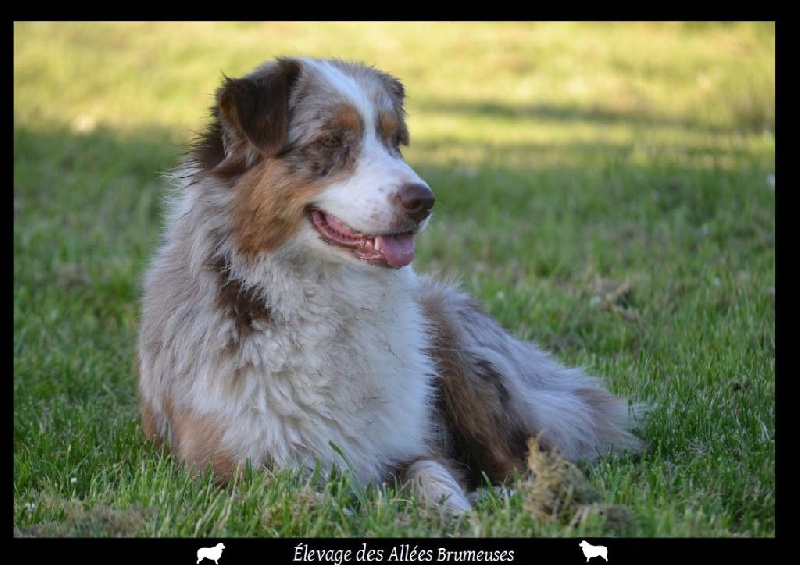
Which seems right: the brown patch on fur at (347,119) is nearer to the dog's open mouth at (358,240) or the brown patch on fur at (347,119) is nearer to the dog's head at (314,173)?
the dog's head at (314,173)

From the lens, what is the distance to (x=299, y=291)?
427cm

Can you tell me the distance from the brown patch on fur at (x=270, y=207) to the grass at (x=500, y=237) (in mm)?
953

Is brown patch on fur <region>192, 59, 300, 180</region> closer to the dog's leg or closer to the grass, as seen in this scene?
the grass

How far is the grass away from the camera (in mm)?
4051

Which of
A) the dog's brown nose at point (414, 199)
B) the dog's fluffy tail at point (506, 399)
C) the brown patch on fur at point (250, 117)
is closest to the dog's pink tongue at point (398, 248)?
the dog's brown nose at point (414, 199)

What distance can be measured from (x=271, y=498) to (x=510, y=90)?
12992mm

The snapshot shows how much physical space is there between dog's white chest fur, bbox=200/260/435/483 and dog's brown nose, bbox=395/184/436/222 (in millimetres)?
417

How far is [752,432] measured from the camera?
485 cm

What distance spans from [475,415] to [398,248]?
3.39 feet

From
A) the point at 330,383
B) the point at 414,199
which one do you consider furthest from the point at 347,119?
the point at 330,383

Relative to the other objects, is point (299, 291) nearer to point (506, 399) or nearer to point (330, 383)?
point (330, 383)
